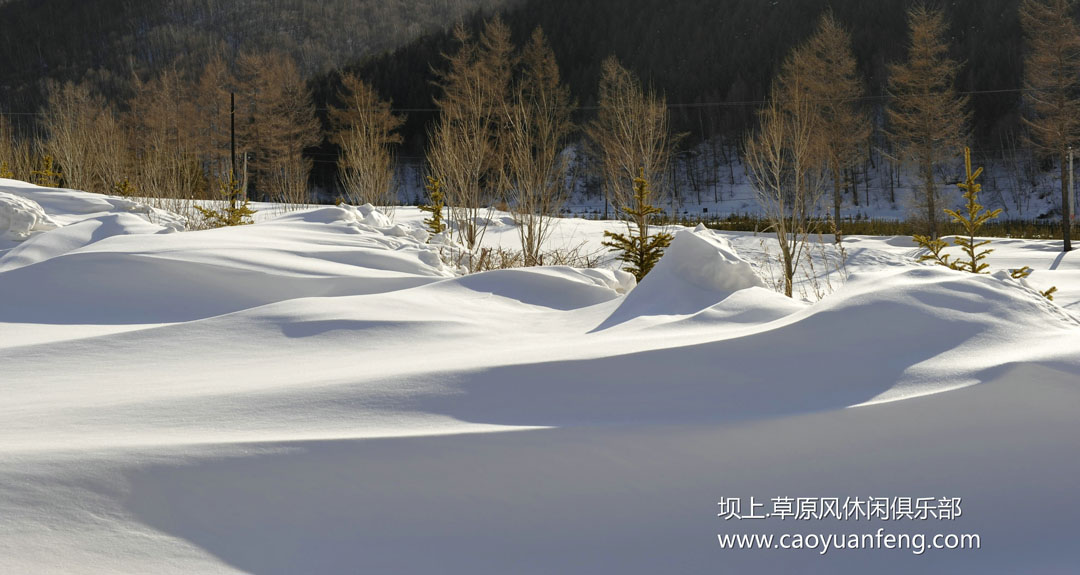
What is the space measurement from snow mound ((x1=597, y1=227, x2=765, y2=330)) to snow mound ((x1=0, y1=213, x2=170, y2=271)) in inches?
229

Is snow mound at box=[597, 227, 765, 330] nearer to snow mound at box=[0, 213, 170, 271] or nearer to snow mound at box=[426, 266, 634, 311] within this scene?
snow mound at box=[426, 266, 634, 311]

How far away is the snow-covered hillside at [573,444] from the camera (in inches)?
83.6

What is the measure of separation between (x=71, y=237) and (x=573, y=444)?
7.92 meters

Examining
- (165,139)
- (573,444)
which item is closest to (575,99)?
(165,139)

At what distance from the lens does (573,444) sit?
97.3 inches

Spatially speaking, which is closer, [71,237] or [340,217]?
[71,237]

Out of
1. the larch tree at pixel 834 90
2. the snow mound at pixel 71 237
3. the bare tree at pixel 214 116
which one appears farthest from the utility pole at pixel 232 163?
the larch tree at pixel 834 90

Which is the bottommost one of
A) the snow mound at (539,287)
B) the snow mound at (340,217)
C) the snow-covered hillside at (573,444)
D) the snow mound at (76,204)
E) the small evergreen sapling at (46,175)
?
the snow-covered hillside at (573,444)

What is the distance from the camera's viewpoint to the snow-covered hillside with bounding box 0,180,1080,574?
2.12 meters

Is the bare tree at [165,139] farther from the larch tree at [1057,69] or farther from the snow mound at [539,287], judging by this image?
the larch tree at [1057,69]

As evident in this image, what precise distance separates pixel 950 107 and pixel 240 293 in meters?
25.6

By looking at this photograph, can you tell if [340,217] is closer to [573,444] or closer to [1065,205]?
[573,444]

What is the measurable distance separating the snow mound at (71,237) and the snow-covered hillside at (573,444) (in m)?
4.10

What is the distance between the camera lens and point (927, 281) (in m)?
3.46
